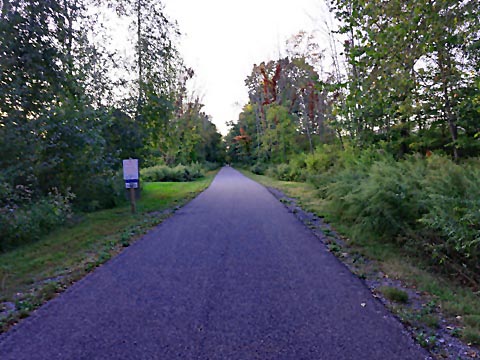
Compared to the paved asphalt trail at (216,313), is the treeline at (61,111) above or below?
above

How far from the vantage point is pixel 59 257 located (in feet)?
23.2

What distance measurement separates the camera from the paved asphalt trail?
132 inches

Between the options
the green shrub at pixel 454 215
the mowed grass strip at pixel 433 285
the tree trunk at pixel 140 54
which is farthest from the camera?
the tree trunk at pixel 140 54

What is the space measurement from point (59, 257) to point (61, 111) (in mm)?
4772

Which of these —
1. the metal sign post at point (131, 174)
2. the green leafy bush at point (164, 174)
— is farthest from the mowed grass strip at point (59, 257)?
the green leafy bush at point (164, 174)

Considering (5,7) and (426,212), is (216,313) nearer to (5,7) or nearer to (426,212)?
(426,212)

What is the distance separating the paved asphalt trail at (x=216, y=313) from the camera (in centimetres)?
336

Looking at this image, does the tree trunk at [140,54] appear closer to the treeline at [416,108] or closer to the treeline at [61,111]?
the treeline at [61,111]

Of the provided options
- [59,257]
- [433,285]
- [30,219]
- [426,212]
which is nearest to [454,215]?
[433,285]

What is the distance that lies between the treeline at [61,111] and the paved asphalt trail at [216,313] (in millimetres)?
3479

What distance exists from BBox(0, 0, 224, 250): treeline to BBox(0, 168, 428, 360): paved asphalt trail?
3479 mm

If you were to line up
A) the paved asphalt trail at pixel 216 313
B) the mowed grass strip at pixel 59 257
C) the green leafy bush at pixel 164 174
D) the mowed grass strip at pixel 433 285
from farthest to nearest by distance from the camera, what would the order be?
the green leafy bush at pixel 164 174 → the mowed grass strip at pixel 59 257 → the mowed grass strip at pixel 433 285 → the paved asphalt trail at pixel 216 313

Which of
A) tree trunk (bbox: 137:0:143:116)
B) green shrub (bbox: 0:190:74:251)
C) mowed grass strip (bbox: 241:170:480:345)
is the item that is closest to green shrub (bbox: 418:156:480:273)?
mowed grass strip (bbox: 241:170:480:345)

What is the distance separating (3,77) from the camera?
8.30 m
